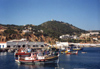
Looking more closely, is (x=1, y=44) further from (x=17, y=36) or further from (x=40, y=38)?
(x=40, y=38)

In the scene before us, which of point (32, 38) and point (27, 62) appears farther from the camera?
point (32, 38)

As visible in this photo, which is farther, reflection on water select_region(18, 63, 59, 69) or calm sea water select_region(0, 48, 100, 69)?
calm sea water select_region(0, 48, 100, 69)

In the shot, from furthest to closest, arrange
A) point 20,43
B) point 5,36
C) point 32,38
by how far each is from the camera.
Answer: point 32,38 < point 5,36 < point 20,43

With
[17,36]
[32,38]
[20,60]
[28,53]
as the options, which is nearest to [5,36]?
[17,36]

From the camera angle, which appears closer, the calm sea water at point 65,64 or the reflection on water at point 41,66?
the reflection on water at point 41,66

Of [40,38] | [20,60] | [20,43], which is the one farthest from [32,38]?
[20,60]

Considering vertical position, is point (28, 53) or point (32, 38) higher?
point (32, 38)

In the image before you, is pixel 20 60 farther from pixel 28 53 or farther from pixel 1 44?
pixel 1 44

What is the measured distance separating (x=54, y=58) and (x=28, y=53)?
882 inches

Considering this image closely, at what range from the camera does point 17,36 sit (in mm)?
116938

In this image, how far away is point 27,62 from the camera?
139 feet

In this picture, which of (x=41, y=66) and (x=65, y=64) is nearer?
(x=41, y=66)

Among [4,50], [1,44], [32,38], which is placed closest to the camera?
[4,50]

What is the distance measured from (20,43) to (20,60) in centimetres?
5191
